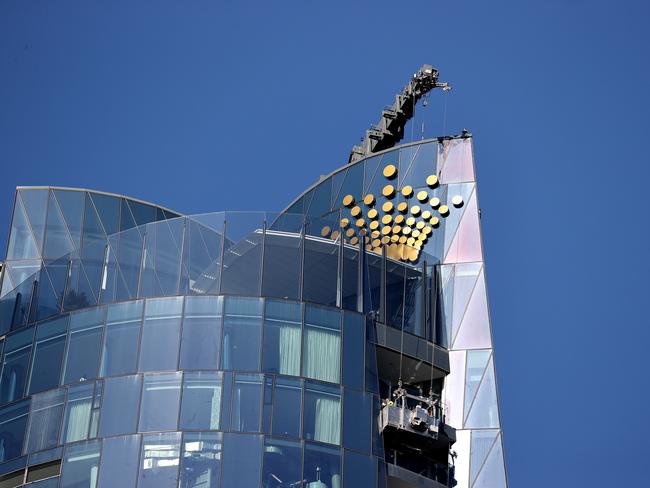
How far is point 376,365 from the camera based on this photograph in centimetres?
5997

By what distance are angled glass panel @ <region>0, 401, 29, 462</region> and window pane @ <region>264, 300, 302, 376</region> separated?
9403 mm

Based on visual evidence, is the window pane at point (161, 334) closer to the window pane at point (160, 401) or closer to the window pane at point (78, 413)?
the window pane at point (160, 401)

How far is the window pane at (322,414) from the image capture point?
5678 centimetres

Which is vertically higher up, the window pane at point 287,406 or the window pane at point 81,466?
the window pane at point 287,406

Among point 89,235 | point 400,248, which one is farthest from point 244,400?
point 89,235

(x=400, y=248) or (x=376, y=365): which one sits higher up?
(x=400, y=248)

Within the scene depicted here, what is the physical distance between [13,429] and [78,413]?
3.40 metres

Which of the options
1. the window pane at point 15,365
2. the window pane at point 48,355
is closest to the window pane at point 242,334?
the window pane at point 48,355

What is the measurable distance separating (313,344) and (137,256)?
746 centimetres

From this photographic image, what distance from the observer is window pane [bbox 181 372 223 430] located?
184 ft

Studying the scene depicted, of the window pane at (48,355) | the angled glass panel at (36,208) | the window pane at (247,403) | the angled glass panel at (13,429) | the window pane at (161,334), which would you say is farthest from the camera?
the angled glass panel at (36,208)

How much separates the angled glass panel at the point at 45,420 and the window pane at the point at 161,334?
365 cm

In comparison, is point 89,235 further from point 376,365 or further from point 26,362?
point 376,365

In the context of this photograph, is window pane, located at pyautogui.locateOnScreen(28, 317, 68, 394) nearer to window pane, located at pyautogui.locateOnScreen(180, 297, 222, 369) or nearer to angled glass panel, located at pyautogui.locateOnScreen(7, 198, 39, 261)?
window pane, located at pyautogui.locateOnScreen(180, 297, 222, 369)
